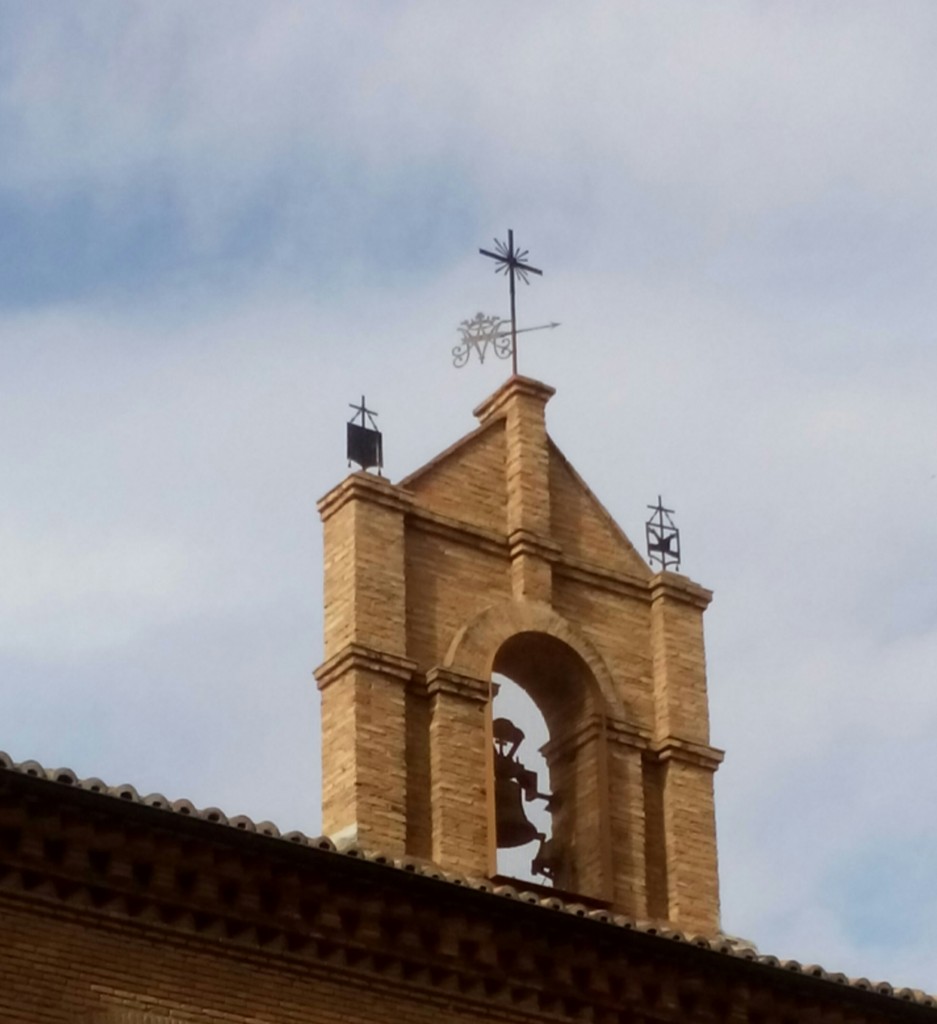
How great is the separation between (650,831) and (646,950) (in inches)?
87.9

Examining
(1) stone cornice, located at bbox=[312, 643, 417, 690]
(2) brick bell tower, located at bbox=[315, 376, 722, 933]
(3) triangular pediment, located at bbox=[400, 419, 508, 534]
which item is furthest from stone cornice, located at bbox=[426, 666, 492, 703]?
(3) triangular pediment, located at bbox=[400, 419, 508, 534]

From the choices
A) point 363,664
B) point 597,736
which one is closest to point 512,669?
point 597,736

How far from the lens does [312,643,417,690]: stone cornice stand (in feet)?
55.4

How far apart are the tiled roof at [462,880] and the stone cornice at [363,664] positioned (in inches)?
45.7

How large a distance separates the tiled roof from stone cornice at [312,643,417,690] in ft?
3.81

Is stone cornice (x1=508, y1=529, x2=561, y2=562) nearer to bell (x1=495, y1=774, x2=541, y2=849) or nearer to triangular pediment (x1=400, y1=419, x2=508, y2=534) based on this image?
triangular pediment (x1=400, y1=419, x2=508, y2=534)

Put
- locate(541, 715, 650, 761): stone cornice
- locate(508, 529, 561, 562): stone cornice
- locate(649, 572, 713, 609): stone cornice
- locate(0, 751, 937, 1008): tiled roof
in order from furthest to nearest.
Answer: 1. locate(649, 572, 713, 609): stone cornice
2. locate(508, 529, 561, 562): stone cornice
3. locate(541, 715, 650, 761): stone cornice
4. locate(0, 751, 937, 1008): tiled roof

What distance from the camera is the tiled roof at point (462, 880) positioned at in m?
13.9

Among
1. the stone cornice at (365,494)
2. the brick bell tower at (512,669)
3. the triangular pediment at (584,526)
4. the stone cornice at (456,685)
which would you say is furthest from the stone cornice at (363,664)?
the triangular pediment at (584,526)

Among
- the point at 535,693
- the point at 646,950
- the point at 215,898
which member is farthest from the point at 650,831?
the point at 215,898

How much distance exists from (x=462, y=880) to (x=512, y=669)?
10.5 ft

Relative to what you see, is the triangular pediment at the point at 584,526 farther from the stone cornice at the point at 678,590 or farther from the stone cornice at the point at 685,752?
the stone cornice at the point at 685,752

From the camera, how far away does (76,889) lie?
14016 millimetres

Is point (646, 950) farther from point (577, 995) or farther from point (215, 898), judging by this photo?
point (215, 898)
